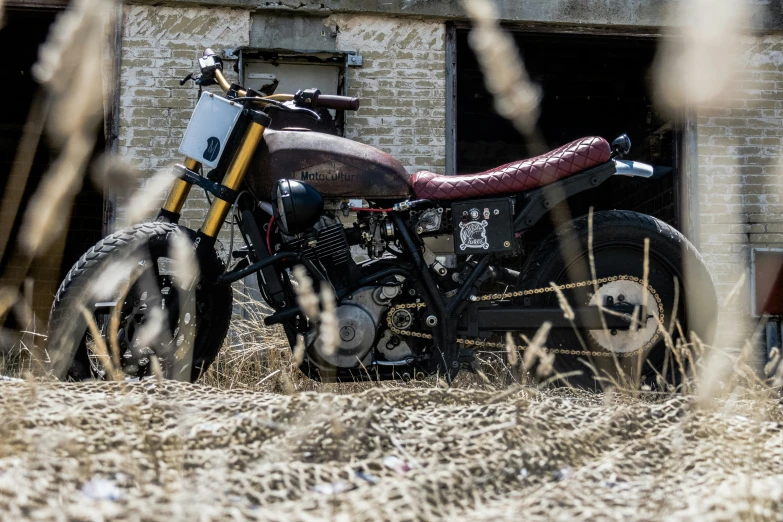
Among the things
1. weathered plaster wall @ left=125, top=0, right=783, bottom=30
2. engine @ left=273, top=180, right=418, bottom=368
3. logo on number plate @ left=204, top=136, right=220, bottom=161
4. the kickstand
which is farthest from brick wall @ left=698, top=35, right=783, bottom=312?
logo on number plate @ left=204, top=136, right=220, bottom=161

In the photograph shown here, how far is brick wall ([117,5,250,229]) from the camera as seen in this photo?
230 inches

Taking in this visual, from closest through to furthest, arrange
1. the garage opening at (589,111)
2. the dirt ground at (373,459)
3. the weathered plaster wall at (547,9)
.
Answer: the dirt ground at (373,459), the weathered plaster wall at (547,9), the garage opening at (589,111)

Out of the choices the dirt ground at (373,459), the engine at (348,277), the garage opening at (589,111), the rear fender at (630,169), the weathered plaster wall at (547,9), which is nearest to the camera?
the dirt ground at (373,459)

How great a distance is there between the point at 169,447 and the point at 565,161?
2.33 meters

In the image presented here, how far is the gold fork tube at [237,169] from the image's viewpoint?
11.1 ft

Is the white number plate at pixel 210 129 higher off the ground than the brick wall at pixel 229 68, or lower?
lower

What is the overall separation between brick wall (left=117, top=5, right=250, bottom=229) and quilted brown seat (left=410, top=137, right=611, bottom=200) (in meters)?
2.80

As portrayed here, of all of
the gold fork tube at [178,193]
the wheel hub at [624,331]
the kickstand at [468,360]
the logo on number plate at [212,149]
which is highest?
the logo on number plate at [212,149]

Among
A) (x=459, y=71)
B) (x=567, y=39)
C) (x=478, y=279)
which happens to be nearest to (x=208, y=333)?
(x=478, y=279)

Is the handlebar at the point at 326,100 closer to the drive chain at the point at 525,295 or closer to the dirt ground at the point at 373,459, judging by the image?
the drive chain at the point at 525,295

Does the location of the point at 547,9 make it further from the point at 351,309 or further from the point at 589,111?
the point at 351,309

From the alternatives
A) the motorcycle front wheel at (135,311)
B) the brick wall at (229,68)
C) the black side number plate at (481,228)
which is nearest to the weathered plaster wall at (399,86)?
the brick wall at (229,68)

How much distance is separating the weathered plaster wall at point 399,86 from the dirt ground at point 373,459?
391 cm

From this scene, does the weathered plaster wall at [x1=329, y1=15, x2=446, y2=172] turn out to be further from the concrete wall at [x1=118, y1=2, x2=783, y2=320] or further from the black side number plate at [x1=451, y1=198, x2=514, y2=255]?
the black side number plate at [x1=451, y1=198, x2=514, y2=255]
